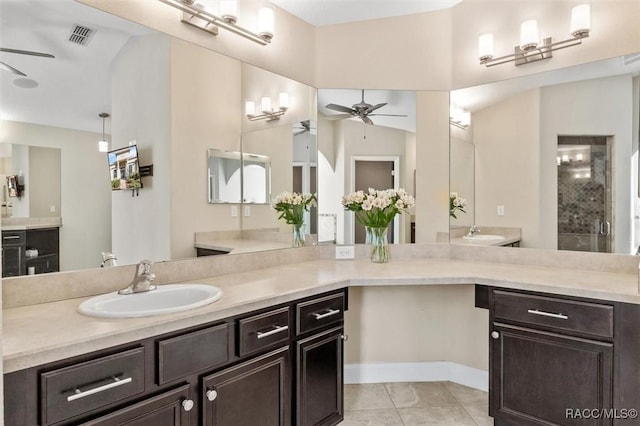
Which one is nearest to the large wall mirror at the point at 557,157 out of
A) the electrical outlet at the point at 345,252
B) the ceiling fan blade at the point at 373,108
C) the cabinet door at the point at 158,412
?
the ceiling fan blade at the point at 373,108

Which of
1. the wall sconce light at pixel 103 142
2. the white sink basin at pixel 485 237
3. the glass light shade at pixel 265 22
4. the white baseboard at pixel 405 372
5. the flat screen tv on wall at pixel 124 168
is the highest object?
the glass light shade at pixel 265 22

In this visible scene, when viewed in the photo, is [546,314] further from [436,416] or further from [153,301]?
[153,301]

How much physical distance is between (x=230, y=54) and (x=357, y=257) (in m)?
1.60

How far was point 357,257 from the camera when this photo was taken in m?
2.75

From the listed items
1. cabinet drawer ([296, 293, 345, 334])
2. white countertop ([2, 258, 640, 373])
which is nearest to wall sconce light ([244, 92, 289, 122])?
white countertop ([2, 258, 640, 373])

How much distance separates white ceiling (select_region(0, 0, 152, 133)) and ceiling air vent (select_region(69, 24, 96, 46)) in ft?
0.05

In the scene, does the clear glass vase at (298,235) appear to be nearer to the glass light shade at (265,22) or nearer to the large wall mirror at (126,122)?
the large wall mirror at (126,122)

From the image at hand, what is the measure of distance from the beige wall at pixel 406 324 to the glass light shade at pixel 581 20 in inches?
68.7

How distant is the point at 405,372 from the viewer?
2.73m

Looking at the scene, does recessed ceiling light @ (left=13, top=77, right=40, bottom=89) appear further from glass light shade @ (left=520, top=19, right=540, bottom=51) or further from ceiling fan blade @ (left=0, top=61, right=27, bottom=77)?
glass light shade @ (left=520, top=19, right=540, bottom=51)

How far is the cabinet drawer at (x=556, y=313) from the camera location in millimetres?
1733

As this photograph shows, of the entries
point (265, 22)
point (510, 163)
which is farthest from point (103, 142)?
point (510, 163)

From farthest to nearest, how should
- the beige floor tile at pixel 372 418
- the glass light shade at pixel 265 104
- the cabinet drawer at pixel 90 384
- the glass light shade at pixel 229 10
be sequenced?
the glass light shade at pixel 265 104, the beige floor tile at pixel 372 418, the glass light shade at pixel 229 10, the cabinet drawer at pixel 90 384

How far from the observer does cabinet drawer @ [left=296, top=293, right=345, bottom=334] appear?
1788 millimetres
